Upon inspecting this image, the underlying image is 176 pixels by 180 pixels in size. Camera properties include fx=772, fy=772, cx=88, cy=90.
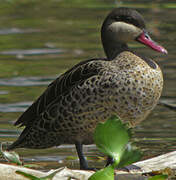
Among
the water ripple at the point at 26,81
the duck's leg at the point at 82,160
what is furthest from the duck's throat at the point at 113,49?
the water ripple at the point at 26,81

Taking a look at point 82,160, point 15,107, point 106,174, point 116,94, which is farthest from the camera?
point 15,107

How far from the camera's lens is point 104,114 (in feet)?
21.7

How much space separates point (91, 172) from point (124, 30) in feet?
5.20

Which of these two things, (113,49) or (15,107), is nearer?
(113,49)

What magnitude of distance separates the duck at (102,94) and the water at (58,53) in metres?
A: 0.44

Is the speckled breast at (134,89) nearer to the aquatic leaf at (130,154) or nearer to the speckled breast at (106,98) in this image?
the speckled breast at (106,98)

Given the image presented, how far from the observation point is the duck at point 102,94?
659 cm

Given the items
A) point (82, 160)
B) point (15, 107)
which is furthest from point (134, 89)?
point (15, 107)

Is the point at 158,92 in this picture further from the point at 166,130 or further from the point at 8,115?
the point at 8,115

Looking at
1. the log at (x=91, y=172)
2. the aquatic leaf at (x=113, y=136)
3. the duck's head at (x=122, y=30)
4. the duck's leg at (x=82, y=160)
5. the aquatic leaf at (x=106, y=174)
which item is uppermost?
the duck's head at (x=122, y=30)

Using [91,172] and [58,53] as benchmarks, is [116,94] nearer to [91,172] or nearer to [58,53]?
[91,172]

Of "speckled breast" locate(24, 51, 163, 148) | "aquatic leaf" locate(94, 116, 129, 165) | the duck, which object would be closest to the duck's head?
the duck

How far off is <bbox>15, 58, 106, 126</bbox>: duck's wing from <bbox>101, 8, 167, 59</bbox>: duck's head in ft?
0.64

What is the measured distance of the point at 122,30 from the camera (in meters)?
7.05
